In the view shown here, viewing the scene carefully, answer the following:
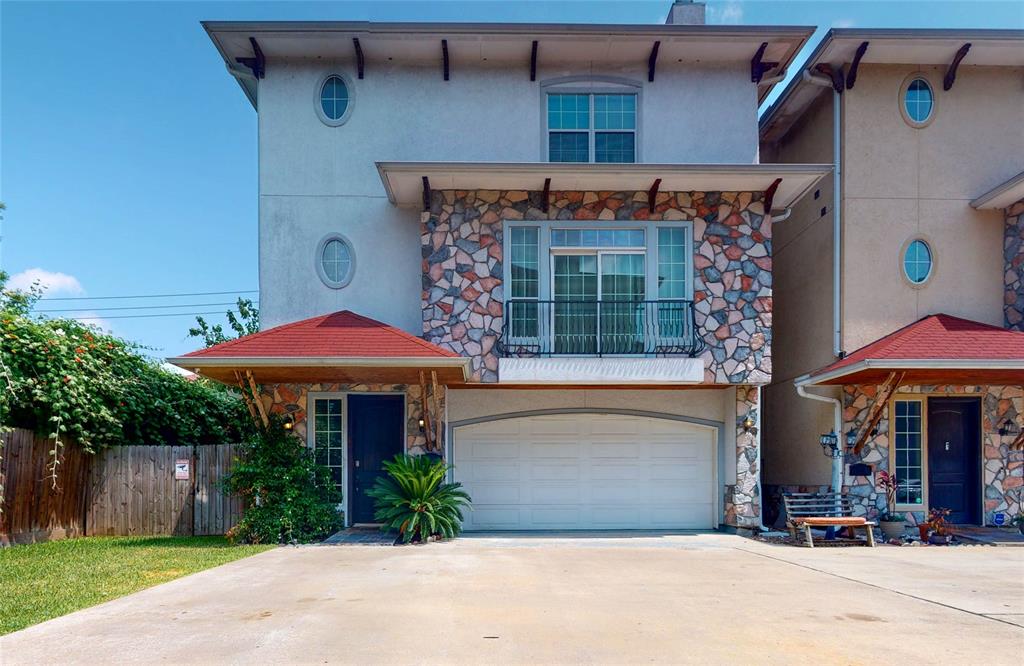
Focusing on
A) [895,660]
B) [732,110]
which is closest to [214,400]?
[732,110]

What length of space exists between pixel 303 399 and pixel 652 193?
7.17 m

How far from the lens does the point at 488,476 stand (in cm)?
1380

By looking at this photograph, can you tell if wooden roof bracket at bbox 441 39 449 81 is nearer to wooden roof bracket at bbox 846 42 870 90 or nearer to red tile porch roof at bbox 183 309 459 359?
red tile porch roof at bbox 183 309 459 359

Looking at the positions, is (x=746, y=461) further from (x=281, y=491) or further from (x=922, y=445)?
(x=281, y=491)

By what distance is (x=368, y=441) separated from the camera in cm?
1333

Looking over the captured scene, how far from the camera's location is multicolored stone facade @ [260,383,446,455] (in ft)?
42.8

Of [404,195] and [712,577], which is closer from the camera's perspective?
[712,577]

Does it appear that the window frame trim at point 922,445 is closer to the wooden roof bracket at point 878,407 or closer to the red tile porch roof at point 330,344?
the wooden roof bracket at point 878,407

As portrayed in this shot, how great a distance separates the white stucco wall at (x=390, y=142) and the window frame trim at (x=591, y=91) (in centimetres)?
7

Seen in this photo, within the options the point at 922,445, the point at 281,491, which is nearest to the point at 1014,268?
the point at 922,445

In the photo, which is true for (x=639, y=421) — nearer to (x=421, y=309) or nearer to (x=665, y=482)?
(x=665, y=482)

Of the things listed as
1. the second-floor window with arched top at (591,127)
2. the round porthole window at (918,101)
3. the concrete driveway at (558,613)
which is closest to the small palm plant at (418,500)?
the concrete driveway at (558,613)

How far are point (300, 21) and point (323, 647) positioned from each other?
1098 centimetres

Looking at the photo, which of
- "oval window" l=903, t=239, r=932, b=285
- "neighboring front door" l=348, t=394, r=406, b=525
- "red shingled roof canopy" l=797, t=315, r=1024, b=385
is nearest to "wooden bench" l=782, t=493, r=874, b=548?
"red shingled roof canopy" l=797, t=315, r=1024, b=385
